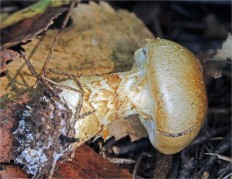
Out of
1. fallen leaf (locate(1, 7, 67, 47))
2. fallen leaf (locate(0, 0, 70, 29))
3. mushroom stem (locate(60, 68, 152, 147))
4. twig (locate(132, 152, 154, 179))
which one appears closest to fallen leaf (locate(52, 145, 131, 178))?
twig (locate(132, 152, 154, 179))

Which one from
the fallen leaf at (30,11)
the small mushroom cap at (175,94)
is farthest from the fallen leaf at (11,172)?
the fallen leaf at (30,11)

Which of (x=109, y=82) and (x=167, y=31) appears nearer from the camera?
(x=109, y=82)

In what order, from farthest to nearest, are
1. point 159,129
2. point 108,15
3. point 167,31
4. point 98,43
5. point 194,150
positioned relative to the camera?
point 167,31 → point 108,15 → point 98,43 → point 194,150 → point 159,129

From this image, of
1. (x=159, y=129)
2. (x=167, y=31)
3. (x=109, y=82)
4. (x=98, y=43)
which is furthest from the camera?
(x=167, y=31)

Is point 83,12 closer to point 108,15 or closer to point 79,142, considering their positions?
point 108,15

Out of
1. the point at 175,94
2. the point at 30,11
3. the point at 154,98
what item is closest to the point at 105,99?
the point at 154,98

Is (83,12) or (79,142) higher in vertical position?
(83,12)

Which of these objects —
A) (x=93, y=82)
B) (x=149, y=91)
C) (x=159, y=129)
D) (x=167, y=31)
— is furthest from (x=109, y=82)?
(x=167, y=31)
